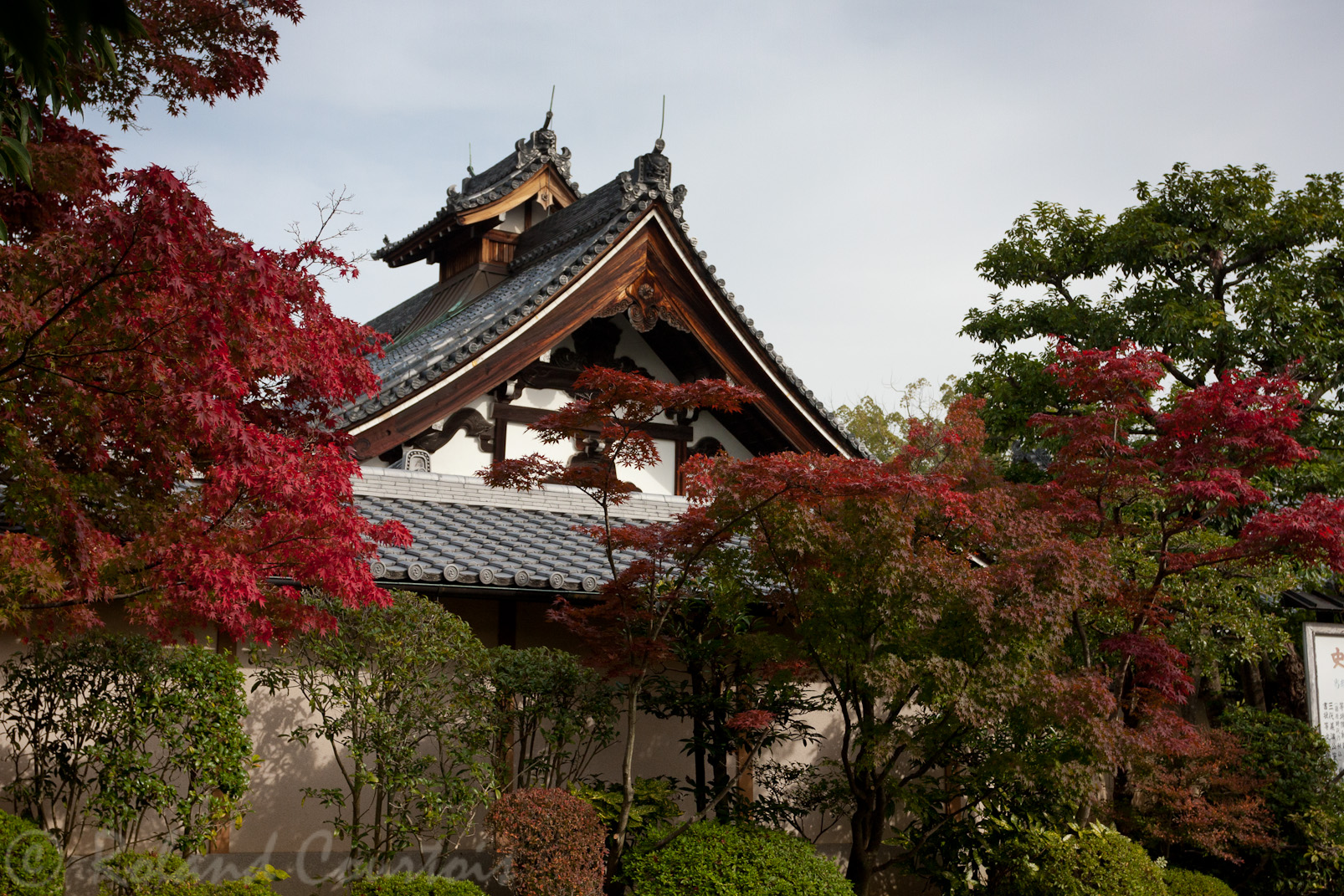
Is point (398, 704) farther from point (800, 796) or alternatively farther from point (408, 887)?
point (800, 796)

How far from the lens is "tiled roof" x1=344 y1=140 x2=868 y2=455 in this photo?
1010 centimetres

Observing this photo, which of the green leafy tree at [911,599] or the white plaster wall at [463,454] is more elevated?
the white plaster wall at [463,454]

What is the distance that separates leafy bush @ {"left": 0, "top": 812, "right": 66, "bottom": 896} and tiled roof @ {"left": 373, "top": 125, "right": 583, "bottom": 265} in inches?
501

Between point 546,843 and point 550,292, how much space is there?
5.75 m

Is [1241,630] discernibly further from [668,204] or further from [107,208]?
[107,208]

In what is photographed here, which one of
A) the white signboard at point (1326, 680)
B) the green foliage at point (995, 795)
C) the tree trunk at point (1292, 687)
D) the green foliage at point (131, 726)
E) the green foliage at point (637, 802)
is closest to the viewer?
the green foliage at point (131, 726)

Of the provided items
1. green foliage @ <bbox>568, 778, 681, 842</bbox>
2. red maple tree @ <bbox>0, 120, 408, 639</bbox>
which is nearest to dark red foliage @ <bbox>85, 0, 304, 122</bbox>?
red maple tree @ <bbox>0, 120, 408, 639</bbox>

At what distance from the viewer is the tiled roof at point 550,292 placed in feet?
33.1

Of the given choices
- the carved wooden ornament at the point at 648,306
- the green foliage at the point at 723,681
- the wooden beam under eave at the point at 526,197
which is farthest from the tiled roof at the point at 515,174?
the green foliage at the point at 723,681

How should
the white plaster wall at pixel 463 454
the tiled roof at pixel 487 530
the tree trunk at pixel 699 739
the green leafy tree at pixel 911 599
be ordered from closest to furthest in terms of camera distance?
the green leafy tree at pixel 911 599, the tiled roof at pixel 487 530, the tree trunk at pixel 699 739, the white plaster wall at pixel 463 454

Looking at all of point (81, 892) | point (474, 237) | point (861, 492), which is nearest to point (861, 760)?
point (861, 492)

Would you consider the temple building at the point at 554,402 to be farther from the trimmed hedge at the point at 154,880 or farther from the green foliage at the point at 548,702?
the trimmed hedge at the point at 154,880

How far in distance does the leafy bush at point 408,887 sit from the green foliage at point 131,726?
2.88 feet

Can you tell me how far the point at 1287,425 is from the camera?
830 centimetres
